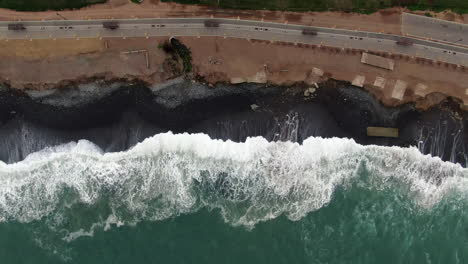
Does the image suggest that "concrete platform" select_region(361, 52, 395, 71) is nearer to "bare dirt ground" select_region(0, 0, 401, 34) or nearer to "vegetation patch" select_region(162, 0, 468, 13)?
"bare dirt ground" select_region(0, 0, 401, 34)

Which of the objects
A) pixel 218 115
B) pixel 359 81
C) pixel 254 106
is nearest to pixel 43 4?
pixel 218 115

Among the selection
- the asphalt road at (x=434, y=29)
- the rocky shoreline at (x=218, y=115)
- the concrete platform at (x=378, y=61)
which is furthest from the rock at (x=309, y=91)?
the asphalt road at (x=434, y=29)

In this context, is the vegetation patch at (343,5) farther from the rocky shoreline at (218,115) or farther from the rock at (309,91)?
the rock at (309,91)

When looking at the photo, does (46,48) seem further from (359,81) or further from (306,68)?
(359,81)

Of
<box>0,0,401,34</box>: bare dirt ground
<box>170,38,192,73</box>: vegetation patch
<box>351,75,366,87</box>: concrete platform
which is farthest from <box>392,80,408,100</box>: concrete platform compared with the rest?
<box>170,38,192,73</box>: vegetation patch

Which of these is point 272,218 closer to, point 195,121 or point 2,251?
point 195,121

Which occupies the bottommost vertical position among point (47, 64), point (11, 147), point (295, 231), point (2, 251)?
point (2, 251)

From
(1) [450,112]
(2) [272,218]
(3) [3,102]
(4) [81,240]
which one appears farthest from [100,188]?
(1) [450,112]
